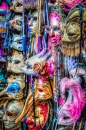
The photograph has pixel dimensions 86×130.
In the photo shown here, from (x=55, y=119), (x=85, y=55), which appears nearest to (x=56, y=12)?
(x=85, y=55)

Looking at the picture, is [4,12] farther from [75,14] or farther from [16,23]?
[75,14]

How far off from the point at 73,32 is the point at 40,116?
566 millimetres

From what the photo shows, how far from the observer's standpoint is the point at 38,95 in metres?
2.51

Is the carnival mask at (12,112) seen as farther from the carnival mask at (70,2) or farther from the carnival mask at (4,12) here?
the carnival mask at (70,2)

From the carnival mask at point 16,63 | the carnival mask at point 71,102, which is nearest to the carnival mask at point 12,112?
the carnival mask at point 16,63

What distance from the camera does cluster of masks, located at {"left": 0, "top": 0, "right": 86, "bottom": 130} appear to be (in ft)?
7.74

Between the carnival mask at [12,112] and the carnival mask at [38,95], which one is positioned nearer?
the carnival mask at [38,95]

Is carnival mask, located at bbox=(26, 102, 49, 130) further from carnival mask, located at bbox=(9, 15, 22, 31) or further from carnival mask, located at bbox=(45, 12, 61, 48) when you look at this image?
carnival mask, located at bbox=(9, 15, 22, 31)

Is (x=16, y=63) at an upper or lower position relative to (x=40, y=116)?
upper

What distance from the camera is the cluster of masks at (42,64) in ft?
7.74

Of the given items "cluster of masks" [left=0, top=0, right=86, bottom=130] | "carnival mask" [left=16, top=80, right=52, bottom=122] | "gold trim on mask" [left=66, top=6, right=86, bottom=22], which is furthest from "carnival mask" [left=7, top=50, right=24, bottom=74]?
"gold trim on mask" [left=66, top=6, right=86, bottom=22]

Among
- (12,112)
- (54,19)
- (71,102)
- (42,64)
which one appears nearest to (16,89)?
(12,112)

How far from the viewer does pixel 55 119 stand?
251 cm

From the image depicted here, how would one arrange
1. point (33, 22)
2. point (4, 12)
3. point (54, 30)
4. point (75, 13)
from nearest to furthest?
point (75, 13) < point (54, 30) < point (33, 22) < point (4, 12)
